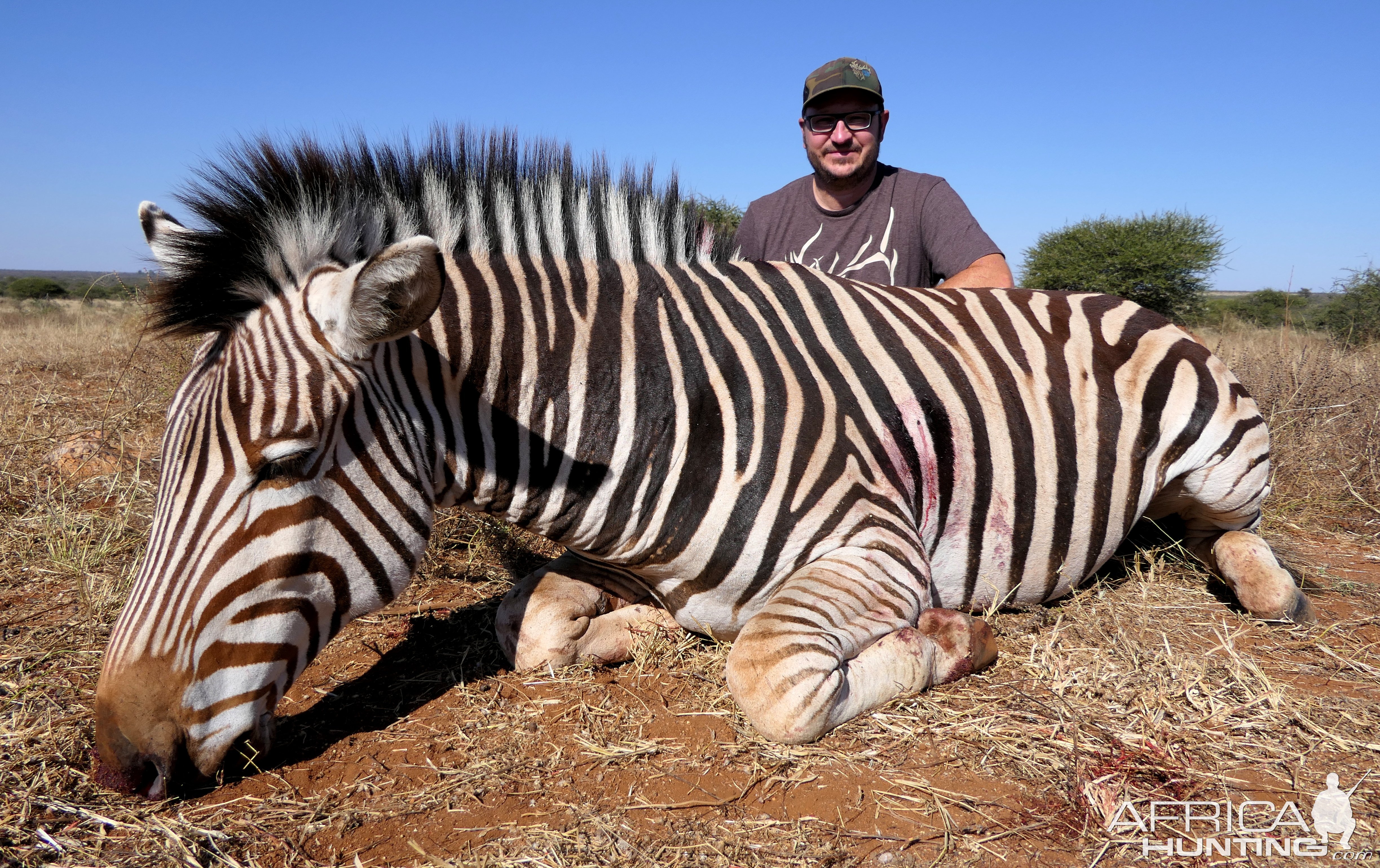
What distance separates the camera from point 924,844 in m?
1.89

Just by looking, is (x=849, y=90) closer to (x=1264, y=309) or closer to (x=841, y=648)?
(x=841, y=648)

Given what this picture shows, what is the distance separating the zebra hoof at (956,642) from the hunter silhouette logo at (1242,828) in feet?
2.30

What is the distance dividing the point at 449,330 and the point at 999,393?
210cm

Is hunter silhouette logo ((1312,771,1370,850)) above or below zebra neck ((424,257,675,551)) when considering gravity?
below

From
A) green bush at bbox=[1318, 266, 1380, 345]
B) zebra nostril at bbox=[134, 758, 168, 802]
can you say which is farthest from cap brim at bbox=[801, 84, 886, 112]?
green bush at bbox=[1318, 266, 1380, 345]

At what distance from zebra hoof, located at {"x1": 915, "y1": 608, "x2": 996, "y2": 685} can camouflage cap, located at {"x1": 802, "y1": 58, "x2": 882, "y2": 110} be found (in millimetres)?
3386

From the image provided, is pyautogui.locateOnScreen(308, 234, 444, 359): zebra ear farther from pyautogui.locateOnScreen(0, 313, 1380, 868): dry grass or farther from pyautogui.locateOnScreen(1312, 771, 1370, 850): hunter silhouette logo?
pyautogui.locateOnScreen(1312, 771, 1370, 850): hunter silhouette logo

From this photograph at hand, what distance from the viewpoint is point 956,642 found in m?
2.65

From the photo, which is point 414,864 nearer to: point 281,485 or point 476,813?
point 476,813

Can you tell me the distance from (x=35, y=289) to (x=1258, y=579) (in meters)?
36.5

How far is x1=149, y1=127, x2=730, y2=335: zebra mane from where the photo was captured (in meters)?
2.16

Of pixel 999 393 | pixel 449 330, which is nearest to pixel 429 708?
pixel 449 330

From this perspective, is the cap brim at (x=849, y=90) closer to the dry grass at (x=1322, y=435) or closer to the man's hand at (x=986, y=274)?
the man's hand at (x=986, y=274)

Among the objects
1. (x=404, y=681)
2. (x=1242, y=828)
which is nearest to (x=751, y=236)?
(x=404, y=681)
